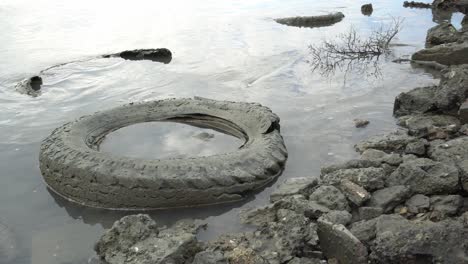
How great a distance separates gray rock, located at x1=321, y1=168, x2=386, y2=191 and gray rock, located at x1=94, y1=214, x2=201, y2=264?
4.68ft

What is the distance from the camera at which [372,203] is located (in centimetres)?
382

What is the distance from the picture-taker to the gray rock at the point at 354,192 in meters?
3.84

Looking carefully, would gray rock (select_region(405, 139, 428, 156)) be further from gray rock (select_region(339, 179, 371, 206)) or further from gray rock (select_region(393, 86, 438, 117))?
gray rock (select_region(393, 86, 438, 117))

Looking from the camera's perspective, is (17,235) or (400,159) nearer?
(17,235)

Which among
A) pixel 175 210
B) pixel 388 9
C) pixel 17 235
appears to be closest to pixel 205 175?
pixel 175 210

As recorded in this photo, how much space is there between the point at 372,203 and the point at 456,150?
1.16 metres

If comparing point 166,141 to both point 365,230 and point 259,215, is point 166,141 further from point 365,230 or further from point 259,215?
point 365,230

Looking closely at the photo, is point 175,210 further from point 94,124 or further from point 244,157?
point 94,124

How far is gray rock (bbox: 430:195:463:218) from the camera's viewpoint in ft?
11.5

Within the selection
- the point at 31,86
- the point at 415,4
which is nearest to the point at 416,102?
the point at 31,86

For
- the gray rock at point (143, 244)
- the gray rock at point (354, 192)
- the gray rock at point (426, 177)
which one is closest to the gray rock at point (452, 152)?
the gray rock at point (426, 177)

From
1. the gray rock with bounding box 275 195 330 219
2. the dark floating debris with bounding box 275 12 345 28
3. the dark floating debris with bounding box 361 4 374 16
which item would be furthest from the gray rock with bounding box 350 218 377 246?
the dark floating debris with bounding box 361 4 374 16

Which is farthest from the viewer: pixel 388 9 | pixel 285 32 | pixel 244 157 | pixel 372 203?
pixel 388 9

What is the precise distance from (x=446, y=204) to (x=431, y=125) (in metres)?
2.12
